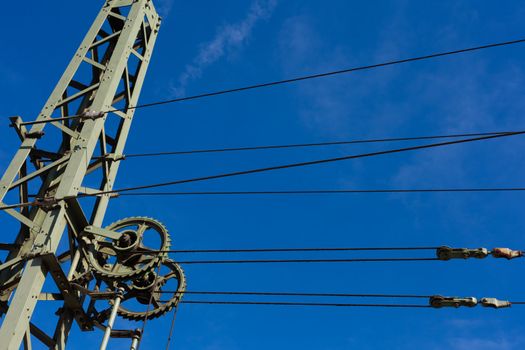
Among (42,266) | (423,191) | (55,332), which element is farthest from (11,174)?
(423,191)

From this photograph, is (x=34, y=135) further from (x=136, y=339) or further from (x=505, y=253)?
(x=505, y=253)

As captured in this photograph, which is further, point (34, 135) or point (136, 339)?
point (34, 135)

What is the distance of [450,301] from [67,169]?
595 cm

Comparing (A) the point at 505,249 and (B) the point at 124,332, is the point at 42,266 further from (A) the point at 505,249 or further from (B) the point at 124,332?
(A) the point at 505,249

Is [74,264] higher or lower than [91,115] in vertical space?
lower

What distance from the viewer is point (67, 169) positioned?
10.5 meters

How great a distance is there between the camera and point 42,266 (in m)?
9.46

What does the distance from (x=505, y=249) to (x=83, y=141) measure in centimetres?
653

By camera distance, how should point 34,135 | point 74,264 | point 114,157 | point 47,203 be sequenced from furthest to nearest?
point 114,157, point 34,135, point 74,264, point 47,203

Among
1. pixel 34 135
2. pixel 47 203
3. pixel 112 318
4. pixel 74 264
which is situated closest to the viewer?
pixel 112 318

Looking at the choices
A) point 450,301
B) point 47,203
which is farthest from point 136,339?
point 450,301

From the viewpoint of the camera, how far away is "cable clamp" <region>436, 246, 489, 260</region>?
8.96 meters

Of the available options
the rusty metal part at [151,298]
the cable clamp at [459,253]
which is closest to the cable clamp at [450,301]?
the cable clamp at [459,253]

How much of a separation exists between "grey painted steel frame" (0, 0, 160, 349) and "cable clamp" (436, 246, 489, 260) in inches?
211
